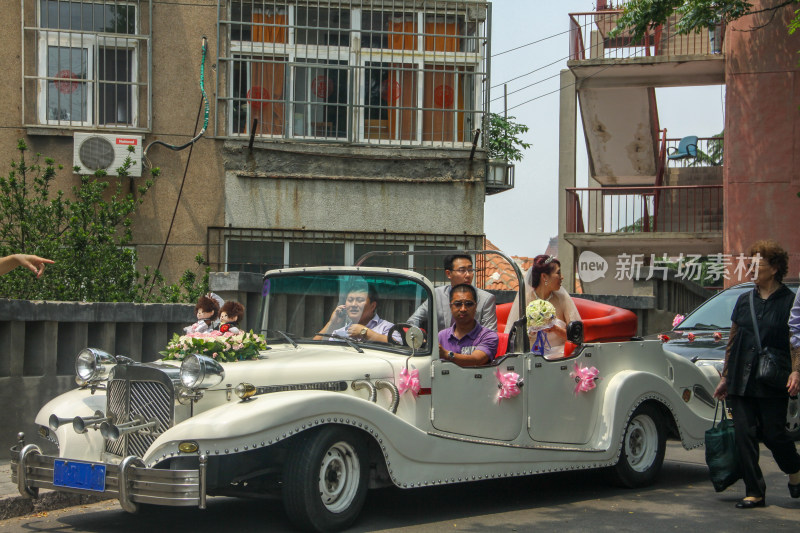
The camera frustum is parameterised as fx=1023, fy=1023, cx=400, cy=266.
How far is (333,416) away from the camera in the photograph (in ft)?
20.7

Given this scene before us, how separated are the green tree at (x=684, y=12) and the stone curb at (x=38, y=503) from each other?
13405 millimetres

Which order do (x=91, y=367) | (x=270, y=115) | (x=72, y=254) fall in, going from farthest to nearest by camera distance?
(x=270, y=115) < (x=72, y=254) < (x=91, y=367)

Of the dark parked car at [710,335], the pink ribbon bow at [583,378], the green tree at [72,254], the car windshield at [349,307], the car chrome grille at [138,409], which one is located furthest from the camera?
the green tree at [72,254]

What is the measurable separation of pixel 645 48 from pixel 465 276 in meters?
15.2

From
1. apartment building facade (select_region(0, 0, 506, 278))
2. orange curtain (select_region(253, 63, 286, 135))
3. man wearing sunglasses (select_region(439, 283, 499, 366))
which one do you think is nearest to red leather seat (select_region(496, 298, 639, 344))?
man wearing sunglasses (select_region(439, 283, 499, 366))

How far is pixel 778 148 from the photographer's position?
68.4 ft

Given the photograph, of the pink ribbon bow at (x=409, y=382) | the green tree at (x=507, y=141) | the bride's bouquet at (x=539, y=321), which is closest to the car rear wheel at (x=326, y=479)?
the pink ribbon bow at (x=409, y=382)

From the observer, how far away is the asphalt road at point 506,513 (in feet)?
22.3

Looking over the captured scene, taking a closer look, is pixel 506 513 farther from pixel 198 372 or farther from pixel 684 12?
pixel 684 12

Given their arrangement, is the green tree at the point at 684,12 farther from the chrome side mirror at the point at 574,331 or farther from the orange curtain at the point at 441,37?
the chrome side mirror at the point at 574,331

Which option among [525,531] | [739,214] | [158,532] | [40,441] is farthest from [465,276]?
[739,214]

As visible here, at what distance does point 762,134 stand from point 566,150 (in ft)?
18.2

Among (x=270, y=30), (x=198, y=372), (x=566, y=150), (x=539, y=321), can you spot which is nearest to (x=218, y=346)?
(x=198, y=372)

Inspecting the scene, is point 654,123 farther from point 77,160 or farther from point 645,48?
point 77,160
